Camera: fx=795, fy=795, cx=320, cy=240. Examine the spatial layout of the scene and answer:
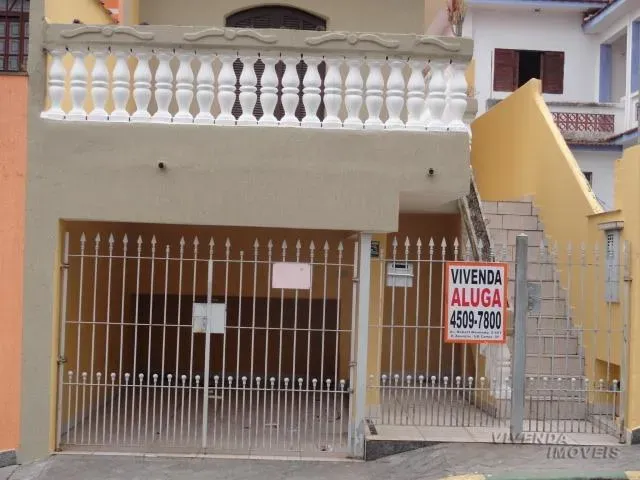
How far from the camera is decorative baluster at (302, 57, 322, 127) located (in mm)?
7074

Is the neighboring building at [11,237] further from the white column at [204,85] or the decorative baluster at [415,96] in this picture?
the decorative baluster at [415,96]

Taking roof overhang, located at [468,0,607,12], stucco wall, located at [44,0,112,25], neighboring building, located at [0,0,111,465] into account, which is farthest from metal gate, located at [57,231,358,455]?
roof overhang, located at [468,0,607,12]

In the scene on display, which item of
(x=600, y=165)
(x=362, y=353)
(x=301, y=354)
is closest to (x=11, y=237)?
(x=362, y=353)

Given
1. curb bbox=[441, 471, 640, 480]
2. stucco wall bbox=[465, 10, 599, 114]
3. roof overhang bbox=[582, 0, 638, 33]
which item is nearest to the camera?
curb bbox=[441, 471, 640, 480]

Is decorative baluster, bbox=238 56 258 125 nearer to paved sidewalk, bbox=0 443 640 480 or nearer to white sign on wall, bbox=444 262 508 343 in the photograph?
white sign on wall, bbox=444 262 508 343

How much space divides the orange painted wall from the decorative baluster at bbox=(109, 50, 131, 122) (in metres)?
0.78

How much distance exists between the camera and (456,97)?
7.15 m

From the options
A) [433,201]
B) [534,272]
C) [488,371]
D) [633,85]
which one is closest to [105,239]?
[433,201]

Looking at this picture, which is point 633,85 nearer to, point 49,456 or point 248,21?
point 248,21

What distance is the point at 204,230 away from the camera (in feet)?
33.7

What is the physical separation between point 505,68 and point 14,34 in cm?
1356

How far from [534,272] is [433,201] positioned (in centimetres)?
243

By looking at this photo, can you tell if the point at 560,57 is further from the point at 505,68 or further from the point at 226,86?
the point at 226,86

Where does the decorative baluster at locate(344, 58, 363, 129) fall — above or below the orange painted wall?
above
